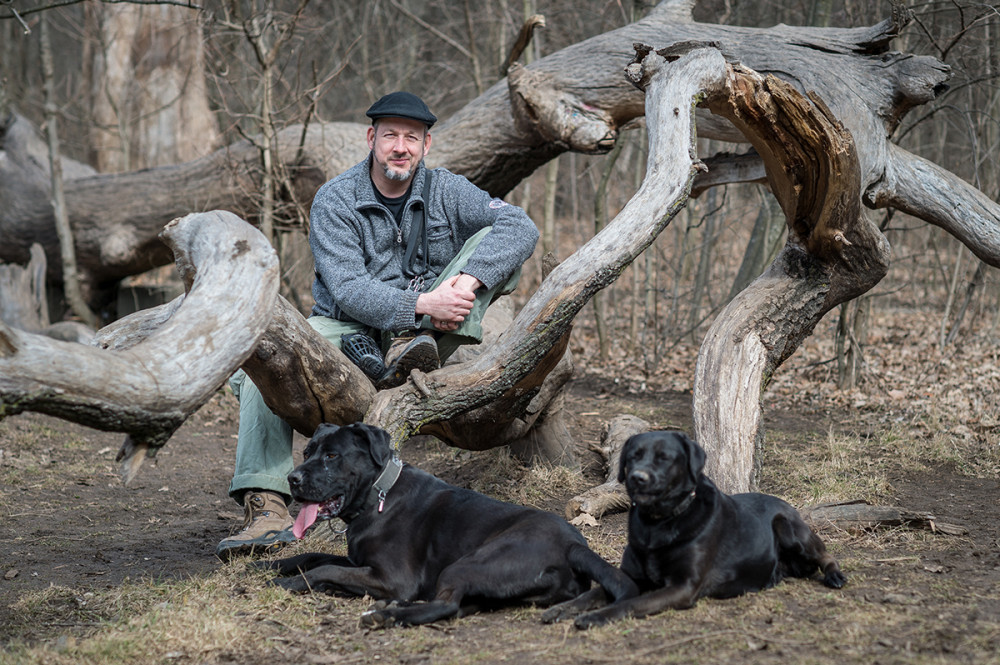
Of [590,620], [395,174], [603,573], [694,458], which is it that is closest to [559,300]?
[395,174]

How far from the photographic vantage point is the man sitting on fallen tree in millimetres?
5082

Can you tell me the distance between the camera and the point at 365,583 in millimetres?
4047

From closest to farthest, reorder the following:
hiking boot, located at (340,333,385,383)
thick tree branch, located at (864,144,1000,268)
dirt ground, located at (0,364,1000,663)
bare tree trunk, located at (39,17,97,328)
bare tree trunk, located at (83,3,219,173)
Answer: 1. dirt ground, located at (0,364,1000,663)
2. hiking boot, located at (340,333,385,383)
3. thick tree branch, located at (864,144,1000,268)
4. bare tree trunk, located at (39,17,97,328)
5. bare tree trunk, located at (83,3,219,173)

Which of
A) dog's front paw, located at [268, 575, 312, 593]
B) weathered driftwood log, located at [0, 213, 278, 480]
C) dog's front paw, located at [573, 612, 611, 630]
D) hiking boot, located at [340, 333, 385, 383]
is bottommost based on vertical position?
dog's front paw, located at [268, 575, 312, 593]

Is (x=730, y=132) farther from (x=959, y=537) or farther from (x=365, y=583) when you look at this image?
(x=365, y=583)

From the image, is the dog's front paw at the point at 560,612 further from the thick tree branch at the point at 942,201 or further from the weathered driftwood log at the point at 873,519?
the thick tree branch at the point at 942,201

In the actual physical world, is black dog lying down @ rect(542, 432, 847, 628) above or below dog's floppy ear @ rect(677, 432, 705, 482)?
below

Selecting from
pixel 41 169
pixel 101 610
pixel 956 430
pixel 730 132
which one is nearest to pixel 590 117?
pixel 730 132

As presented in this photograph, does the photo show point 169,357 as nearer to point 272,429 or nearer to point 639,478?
point 639,478

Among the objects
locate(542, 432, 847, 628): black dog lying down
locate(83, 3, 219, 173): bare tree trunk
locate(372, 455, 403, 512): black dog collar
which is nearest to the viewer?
locate(542, 432, 847, 628): black dog lying down

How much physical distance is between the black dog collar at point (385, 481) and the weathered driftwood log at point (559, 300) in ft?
2.03

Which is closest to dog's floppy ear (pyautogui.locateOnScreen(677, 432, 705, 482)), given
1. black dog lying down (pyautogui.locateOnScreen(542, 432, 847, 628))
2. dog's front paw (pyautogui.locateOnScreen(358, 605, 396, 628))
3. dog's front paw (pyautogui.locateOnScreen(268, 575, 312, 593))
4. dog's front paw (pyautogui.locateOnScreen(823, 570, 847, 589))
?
black dog lying down (pyautogui.locateOnScreen(542, 432, 847, 628))

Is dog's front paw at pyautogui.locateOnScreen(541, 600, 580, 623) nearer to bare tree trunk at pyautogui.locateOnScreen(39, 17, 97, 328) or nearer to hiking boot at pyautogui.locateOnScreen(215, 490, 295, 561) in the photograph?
hiking boot at pyautogui.locateOnScreen(215, 490, 295, 561)

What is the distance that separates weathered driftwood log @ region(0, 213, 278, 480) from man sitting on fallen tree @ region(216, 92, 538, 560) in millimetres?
1306
